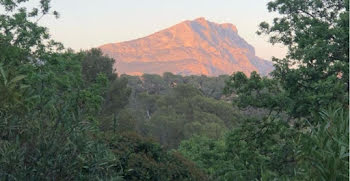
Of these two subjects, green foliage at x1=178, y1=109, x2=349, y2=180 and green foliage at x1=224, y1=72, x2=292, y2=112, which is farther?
green foliage at x1=224, y1=72, x2=292, y2=112

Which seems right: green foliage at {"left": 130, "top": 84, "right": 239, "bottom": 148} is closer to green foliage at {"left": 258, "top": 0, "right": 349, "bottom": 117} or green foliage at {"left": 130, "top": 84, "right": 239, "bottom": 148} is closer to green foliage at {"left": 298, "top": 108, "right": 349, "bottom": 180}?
green foliage at {"left": 258, "top": 0, "right": 349, "bottom": 117}

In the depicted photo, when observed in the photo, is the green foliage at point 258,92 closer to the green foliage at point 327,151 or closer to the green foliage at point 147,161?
the green foliage at point 147,161

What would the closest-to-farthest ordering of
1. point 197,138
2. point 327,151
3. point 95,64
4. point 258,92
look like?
point 327,151
point 258,92
point 197,138
point 95,64

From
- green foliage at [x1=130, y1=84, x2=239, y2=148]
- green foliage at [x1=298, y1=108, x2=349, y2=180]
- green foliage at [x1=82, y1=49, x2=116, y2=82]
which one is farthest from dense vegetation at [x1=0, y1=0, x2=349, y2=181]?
green foliage at [x1=130, y1=84, x2=239, y2=148]

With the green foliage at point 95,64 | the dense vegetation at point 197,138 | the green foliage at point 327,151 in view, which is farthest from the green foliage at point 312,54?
the green foliage at point 95,64

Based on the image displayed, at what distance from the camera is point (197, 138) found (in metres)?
35.8


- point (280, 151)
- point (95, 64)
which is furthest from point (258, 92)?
point (95, 64)

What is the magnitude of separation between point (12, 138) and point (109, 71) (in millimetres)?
43873

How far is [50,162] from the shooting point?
7.10 m

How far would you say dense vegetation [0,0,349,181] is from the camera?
6.98 meters

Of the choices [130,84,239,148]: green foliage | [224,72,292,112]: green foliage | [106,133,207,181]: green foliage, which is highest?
[224,72,292,112]: green foliage

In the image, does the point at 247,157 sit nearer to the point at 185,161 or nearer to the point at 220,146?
the point at 185,161

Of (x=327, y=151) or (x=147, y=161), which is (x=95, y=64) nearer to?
(x=147, y=161)

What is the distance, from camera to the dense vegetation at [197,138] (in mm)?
6984
